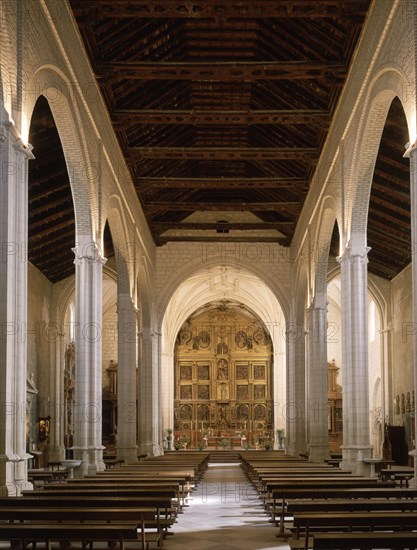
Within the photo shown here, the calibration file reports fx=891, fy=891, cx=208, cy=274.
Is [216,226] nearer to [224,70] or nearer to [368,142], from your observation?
[224,70]

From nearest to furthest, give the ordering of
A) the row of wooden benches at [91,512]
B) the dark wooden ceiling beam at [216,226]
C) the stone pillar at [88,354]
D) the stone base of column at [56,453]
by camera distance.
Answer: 1. the row of wooden benches at [91,512]
2. the stone pillar at [88,354]
3. the dark wooden ceiling beam at [216,226]
4. the stone base of column at [56,453]

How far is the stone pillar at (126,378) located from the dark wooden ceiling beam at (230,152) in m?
4.41

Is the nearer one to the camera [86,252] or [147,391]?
[86,252]

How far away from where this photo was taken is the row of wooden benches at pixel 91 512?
8.05 m

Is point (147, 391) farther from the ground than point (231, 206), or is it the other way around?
point (231, 206)

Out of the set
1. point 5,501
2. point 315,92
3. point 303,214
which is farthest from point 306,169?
point 5,501

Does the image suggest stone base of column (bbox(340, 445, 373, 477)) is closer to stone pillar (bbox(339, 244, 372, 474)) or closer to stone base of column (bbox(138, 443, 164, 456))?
stone pillar (bbox(339, 244, 372, 474))

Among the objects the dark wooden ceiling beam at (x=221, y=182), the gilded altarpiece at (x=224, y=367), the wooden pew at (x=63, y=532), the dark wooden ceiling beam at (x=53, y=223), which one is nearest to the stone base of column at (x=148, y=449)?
the dark wooden ceiling beam at (x=53, y=223)

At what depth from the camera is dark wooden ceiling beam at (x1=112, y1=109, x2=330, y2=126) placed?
1988 cm

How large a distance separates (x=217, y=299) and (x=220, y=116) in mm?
26493

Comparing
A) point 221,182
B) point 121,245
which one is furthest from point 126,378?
point 221,182

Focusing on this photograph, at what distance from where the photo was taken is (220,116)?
2047 centimetres

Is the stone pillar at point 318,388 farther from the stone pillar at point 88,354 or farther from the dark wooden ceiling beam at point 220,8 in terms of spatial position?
the dark wooden ceiling beam at point 220,8

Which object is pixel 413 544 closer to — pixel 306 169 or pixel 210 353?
pixel 306 169
